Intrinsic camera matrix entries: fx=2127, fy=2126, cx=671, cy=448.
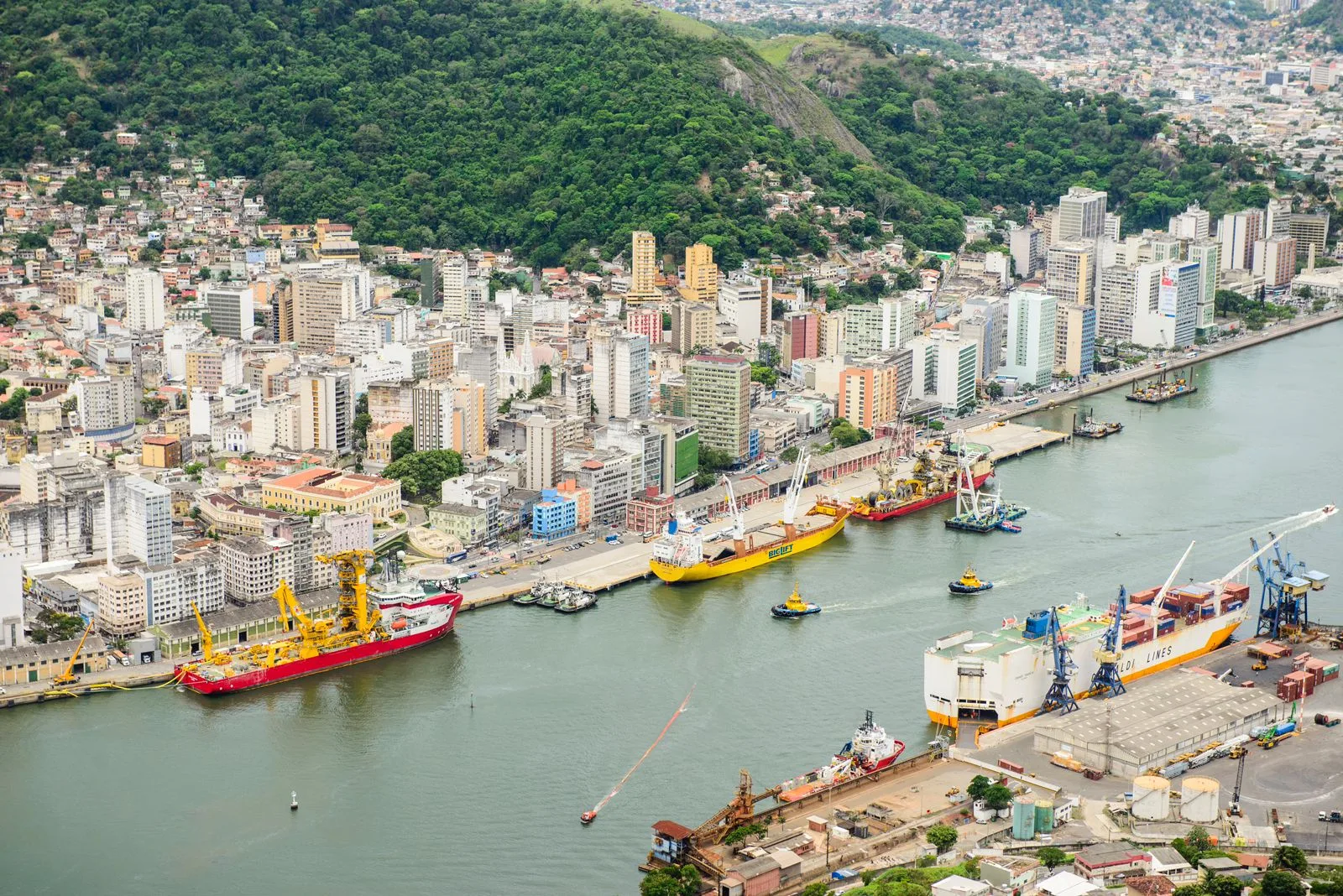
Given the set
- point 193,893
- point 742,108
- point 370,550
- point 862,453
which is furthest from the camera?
point 742,108

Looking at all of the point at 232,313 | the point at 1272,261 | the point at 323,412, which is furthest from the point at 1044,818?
the point at 1272,261

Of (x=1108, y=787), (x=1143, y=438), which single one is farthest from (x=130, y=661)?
(x=1143, y=438)

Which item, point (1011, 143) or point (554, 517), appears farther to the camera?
point (1011, 143)

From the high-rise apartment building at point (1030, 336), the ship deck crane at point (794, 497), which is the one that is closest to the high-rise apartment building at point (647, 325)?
the high-rise apartment building at point (1030, 336)

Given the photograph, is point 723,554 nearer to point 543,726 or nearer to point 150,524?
point 543,726

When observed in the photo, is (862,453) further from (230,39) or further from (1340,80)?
(1340,80)

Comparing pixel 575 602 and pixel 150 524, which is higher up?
pixel 150 524
